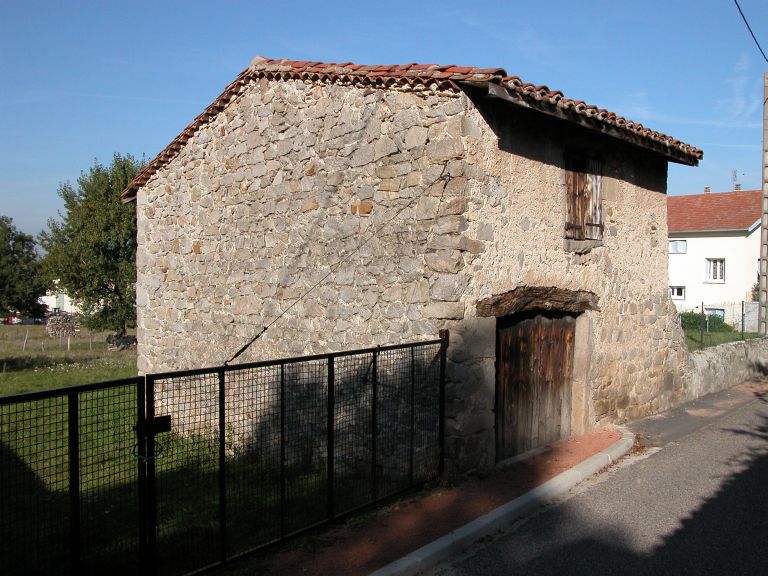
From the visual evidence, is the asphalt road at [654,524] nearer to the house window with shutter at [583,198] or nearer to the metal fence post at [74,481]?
the metal fence post at [74,481]

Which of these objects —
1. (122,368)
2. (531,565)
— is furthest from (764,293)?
(122,368)

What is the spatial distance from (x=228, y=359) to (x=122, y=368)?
1201 centimetres

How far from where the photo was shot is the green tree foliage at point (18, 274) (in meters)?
48.9

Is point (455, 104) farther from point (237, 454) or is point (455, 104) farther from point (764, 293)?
point (764, 293)

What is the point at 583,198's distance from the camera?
8523 millimetres

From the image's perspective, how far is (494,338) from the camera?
6859mm

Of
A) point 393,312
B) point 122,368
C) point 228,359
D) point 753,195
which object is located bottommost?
point 122,368

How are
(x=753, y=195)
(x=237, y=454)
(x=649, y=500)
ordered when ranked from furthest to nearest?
A: (x=753, y=195) < (x=649, y=500) < (x=237, y=454)

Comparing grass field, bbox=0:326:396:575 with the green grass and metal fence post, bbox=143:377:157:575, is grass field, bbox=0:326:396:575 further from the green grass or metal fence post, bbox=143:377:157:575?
the green grass

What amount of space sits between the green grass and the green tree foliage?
151ft

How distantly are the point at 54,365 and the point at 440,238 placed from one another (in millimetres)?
18245

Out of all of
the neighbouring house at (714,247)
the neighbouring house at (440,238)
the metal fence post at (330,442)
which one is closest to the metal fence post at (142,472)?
the metal fence post at (330,442)

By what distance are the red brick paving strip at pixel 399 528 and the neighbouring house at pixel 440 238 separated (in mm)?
402

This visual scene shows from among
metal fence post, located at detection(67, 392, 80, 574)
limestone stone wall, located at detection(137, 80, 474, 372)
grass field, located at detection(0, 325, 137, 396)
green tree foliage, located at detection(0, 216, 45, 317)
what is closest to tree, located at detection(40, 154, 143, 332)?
grass field, located at detection(0, 325, 137, 396)
